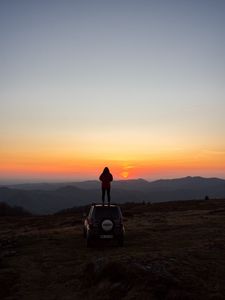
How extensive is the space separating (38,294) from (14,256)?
7.93 meters

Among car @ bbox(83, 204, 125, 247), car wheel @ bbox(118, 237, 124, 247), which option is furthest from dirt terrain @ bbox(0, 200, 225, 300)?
car @ bbox(83, 204, 125, 247)

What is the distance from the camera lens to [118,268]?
1673 centimetres

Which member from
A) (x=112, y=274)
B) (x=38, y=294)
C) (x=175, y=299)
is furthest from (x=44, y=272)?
(x=175, y=299)

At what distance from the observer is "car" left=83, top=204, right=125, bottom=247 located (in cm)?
2448

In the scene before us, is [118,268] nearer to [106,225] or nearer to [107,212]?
[106,225]

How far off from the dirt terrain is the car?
1.97 ft

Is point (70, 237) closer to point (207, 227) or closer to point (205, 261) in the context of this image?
point (207, 227)

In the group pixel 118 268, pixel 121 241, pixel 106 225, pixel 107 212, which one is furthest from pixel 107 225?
pixel 118 268

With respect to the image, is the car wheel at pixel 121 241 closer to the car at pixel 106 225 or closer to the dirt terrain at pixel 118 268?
the car at pixel 106 225

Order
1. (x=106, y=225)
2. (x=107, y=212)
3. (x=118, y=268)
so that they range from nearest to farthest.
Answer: (x=118, y=268), (x=106, y=225), (x=107, y=212)

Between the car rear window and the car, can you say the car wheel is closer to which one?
the car

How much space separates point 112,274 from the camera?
54.5 feet

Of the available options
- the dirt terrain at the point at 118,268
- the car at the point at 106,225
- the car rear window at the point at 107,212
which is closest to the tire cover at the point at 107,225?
the car at the point at 106,225

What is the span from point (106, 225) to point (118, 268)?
25.8ft
